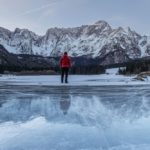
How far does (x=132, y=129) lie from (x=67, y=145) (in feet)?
5.50

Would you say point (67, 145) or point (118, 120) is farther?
point (118, 120)

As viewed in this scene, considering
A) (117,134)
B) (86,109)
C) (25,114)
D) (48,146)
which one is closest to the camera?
(48,146)

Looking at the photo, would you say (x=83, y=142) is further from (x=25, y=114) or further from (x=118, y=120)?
(x=25, y=114)

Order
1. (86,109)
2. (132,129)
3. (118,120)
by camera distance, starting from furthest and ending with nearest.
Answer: (86,109)
(118,120)
(132,129)

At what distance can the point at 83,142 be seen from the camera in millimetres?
6078

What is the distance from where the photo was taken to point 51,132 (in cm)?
682

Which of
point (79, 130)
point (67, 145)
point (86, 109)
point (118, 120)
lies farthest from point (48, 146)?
point (86, 109)

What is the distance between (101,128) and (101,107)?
9.63 ft

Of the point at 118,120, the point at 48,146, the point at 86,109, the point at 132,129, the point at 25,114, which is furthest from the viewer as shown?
the point at 86,109

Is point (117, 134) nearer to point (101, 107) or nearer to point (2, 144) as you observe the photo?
point (2, 144)

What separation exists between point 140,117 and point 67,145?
9.73ft

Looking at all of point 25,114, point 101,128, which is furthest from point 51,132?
point 25,114

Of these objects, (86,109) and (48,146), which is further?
(86,109)

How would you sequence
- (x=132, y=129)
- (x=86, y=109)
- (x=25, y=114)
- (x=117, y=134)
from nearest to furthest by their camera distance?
(x=117, y=134) < (x=132, y=129) < (x=25, y=114) < (x=86, y=109)
